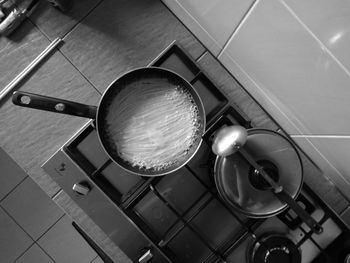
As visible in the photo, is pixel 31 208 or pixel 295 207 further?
pixel 31 208

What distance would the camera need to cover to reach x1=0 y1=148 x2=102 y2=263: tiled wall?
1.49 meters

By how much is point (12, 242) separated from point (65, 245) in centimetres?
24

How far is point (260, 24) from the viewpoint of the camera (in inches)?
23.1

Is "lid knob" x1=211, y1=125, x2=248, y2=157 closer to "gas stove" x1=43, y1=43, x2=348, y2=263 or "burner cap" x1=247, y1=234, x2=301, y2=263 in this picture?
"gas stove" x1=43, y1=43, x2=348, y2=263

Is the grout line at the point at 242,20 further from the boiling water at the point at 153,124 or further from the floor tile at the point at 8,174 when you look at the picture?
the floor tile at the point at 8,174

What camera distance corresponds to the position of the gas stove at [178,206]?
74 centimetres

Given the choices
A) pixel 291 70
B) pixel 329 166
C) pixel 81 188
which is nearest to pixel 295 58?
pixel 291 70

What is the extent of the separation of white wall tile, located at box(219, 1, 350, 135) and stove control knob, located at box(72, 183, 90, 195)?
452 mm

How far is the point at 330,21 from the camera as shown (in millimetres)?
455

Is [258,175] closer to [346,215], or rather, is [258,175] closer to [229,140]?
[229,140]

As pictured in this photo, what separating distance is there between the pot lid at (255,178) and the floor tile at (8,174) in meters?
1.14

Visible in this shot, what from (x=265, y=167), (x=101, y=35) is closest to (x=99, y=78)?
(x=101, y=35)

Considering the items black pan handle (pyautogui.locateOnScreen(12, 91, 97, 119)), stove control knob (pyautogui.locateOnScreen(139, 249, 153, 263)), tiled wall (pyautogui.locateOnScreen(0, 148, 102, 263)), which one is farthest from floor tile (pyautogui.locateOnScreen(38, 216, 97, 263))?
black pan handle (pyautogui.locateOnScreen(12, 91, 97, 119))

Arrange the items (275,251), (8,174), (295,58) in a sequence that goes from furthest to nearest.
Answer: (8,174) < (275,251) < (295,58)
